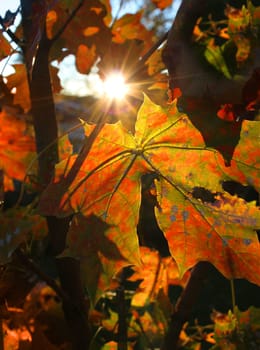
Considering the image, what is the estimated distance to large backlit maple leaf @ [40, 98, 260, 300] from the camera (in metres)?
0.55

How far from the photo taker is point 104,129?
0.59m

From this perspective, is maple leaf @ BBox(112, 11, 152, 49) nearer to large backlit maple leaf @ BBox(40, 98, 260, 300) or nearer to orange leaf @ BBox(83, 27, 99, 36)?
orange leaf @ BBox(83, 27, 99, 36)

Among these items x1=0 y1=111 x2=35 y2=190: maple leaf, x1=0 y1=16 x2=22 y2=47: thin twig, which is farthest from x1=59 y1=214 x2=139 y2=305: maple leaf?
x1=0 y1=111 x2=35 y2=190: maple leaf

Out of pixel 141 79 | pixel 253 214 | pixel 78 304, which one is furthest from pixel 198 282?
pixel 141 79

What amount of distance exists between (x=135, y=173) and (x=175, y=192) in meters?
0.06

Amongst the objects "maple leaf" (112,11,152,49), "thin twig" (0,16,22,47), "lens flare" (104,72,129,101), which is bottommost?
"thin twig" (0,16,22,47)

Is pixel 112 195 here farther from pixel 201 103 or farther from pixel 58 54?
pixel 58 54

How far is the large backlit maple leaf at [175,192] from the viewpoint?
1.80ft

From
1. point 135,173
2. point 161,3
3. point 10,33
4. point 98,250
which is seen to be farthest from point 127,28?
point 98,250

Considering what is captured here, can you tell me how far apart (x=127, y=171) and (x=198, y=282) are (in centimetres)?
35

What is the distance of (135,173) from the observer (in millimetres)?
609

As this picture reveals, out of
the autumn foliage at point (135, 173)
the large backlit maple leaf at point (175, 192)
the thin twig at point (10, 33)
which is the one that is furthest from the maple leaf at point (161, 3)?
the large backlit maple leaf at point (175, 192)

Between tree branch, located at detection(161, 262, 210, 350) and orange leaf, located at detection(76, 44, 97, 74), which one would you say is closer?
tree branch, located at detection(161, 262, 210, 350)

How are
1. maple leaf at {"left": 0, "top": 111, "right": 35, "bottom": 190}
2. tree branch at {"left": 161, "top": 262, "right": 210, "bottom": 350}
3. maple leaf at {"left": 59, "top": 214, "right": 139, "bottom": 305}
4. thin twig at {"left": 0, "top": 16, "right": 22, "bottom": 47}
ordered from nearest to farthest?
maple leaf at {"left": 59, "top": 214, "right": 139, "bottom": 305}
thin twig at {"left": 0, "top": 16, "right": 22, "bottom": 47}
tree branch at {"left": 161, "top": 262, "right": 210, "bottom": 350}
maple leaf at {"left": 0, "top": 111, "right": 35, "bottom": 190}
